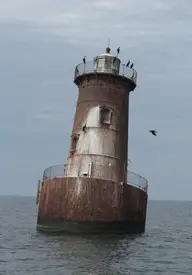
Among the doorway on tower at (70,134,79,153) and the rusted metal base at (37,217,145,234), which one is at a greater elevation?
the doorway on tower at (70,134,79,153)

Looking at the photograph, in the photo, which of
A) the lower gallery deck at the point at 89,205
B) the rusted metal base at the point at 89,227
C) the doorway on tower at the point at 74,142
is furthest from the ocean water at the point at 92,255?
the doorway on tower at the point at 74,142

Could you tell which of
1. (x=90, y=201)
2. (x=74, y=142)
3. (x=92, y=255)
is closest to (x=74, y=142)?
(x=74, y=142)

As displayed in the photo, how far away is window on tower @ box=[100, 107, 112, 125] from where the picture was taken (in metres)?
32.3

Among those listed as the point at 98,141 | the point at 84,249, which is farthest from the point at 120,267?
the point at 98,141

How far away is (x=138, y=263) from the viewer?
73.0 ft

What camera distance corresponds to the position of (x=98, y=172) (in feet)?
102

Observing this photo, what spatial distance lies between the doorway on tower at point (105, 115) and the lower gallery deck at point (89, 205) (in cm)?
471

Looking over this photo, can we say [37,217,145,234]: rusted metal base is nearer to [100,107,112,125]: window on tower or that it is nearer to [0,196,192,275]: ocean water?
[0,196,192,275]: ocean water

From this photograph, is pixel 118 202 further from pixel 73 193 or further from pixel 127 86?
pixel 127 86

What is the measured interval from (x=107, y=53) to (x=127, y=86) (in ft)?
8.62

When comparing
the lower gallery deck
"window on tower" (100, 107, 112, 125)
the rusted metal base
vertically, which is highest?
"window on tower" (100, 107, 112, 125)

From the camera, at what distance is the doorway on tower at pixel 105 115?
32.3m

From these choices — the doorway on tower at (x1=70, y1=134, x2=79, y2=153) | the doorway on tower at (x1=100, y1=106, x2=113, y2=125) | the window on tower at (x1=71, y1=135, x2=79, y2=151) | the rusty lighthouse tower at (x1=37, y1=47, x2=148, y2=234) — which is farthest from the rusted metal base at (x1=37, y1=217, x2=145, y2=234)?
the doorway on tower at (x1=100, y1=106, x2=113, y2=125)

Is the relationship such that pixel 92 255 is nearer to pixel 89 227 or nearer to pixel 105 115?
pixel 89 227
